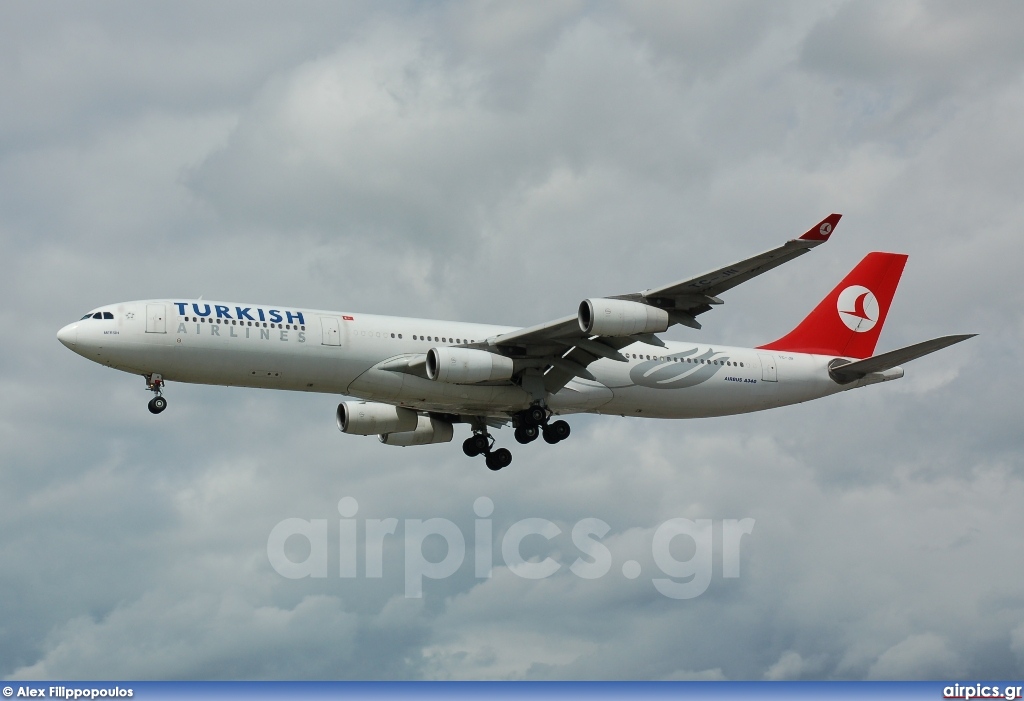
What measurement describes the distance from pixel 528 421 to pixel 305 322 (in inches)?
383

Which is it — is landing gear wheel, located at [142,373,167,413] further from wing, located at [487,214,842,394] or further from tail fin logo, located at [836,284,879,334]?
tail fin logo, located at [836,284,879,334]

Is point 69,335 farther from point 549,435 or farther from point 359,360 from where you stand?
point 549,435

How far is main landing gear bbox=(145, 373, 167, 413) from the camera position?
4519 centimetres

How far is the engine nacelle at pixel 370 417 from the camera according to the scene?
53594 millimetres

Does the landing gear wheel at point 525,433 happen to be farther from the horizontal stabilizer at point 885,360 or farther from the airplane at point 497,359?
the horizontal stabilizer at point 885,360

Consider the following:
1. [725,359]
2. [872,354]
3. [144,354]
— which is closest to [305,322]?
[144,354]

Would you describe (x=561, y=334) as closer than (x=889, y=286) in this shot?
Yes

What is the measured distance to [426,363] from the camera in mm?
46719

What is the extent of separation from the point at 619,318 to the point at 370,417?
14.1 metres

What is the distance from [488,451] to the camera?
54938 mm

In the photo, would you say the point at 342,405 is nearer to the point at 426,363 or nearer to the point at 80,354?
the point at 426,363

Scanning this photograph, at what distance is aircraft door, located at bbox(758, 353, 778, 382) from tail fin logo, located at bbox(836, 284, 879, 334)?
204 inches

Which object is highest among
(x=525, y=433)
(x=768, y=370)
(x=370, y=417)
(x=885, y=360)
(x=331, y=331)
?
(x=768, y=370)

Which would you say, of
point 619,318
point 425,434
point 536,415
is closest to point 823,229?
A: point 619,318
